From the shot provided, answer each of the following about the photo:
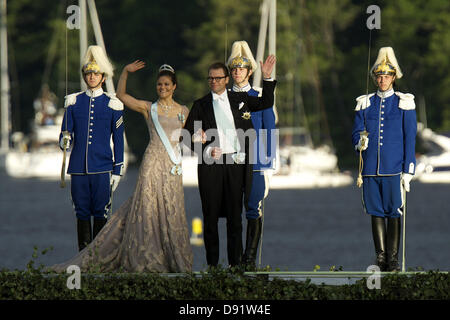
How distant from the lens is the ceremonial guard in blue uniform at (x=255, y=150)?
12.6 metres

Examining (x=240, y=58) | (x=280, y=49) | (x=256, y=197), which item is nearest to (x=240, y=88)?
(x=240, y=58)

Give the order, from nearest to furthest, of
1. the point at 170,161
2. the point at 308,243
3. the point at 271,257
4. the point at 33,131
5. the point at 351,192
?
the point at 170,161
the point at 271,257
the point at 308,243
the point at 351,192
the point at 33,131

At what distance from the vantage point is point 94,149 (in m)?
12.9

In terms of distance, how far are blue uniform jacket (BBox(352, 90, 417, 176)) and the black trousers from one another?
1385 millimetres

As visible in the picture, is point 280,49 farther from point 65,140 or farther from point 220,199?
point 220,199

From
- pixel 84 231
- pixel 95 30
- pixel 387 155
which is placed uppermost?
pixel 95 30

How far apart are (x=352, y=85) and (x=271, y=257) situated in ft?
120

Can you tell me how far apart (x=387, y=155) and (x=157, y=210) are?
2.35 m

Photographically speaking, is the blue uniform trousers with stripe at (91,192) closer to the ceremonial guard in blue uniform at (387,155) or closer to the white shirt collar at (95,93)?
the white shirt collar at (95,93)

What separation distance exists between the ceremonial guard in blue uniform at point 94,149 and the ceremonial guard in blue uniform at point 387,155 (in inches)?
95.1

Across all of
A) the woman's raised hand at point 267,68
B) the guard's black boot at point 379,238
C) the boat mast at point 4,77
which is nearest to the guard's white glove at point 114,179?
the woman's raised hand at point 267,68
